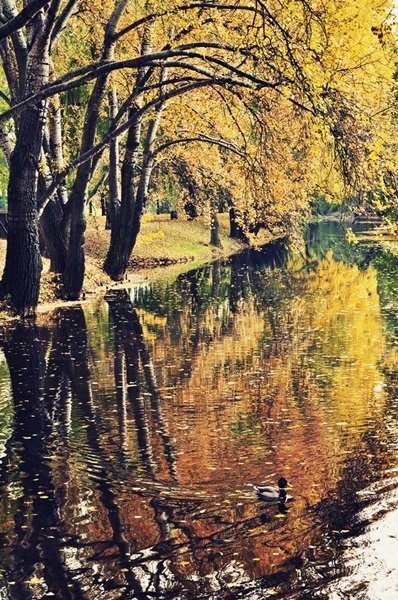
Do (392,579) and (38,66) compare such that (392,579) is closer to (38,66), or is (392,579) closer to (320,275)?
(38,66)

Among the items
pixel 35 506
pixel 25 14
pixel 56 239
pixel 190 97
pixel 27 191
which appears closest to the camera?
pixel 35 506

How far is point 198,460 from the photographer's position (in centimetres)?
1212

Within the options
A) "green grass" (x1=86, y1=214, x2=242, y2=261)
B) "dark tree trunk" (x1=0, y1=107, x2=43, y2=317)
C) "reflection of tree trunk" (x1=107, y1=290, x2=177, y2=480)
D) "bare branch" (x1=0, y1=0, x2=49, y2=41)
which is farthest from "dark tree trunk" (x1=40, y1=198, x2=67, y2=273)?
"bare branch" (x1=0, y1=0, x2=49, y2=41)

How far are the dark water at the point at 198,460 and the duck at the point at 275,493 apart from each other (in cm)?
10

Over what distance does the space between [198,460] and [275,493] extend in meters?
2.03

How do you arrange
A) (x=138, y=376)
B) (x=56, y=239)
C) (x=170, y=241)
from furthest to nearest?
1. (x=170, y=241)
2. (x=56, y=239)
3. (x=138, y=376)

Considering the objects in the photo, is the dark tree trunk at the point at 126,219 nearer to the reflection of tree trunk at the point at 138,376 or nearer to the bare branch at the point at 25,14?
the reflection of tree trunk at the point at 138,376

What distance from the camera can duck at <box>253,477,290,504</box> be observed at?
33.6 ft

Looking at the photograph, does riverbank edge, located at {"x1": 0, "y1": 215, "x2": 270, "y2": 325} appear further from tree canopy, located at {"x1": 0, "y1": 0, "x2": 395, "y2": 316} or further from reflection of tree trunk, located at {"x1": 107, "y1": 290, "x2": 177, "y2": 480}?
reflection of tree trunk, located at {"x1": 107, "y1": 290, "x2": 177, "y2": 480}

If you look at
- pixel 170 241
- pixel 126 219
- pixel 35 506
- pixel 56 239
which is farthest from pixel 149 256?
pixel 35 506

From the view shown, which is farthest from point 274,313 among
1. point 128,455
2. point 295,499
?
point 295,499

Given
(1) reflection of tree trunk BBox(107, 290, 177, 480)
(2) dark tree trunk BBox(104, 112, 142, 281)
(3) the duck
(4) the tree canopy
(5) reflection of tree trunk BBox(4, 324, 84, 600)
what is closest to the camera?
(5) reflection of tree trunk BBox(4, 324, 84, 600)

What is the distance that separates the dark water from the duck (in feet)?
0.34

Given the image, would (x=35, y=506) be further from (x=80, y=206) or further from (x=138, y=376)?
(x=80, y=206)
